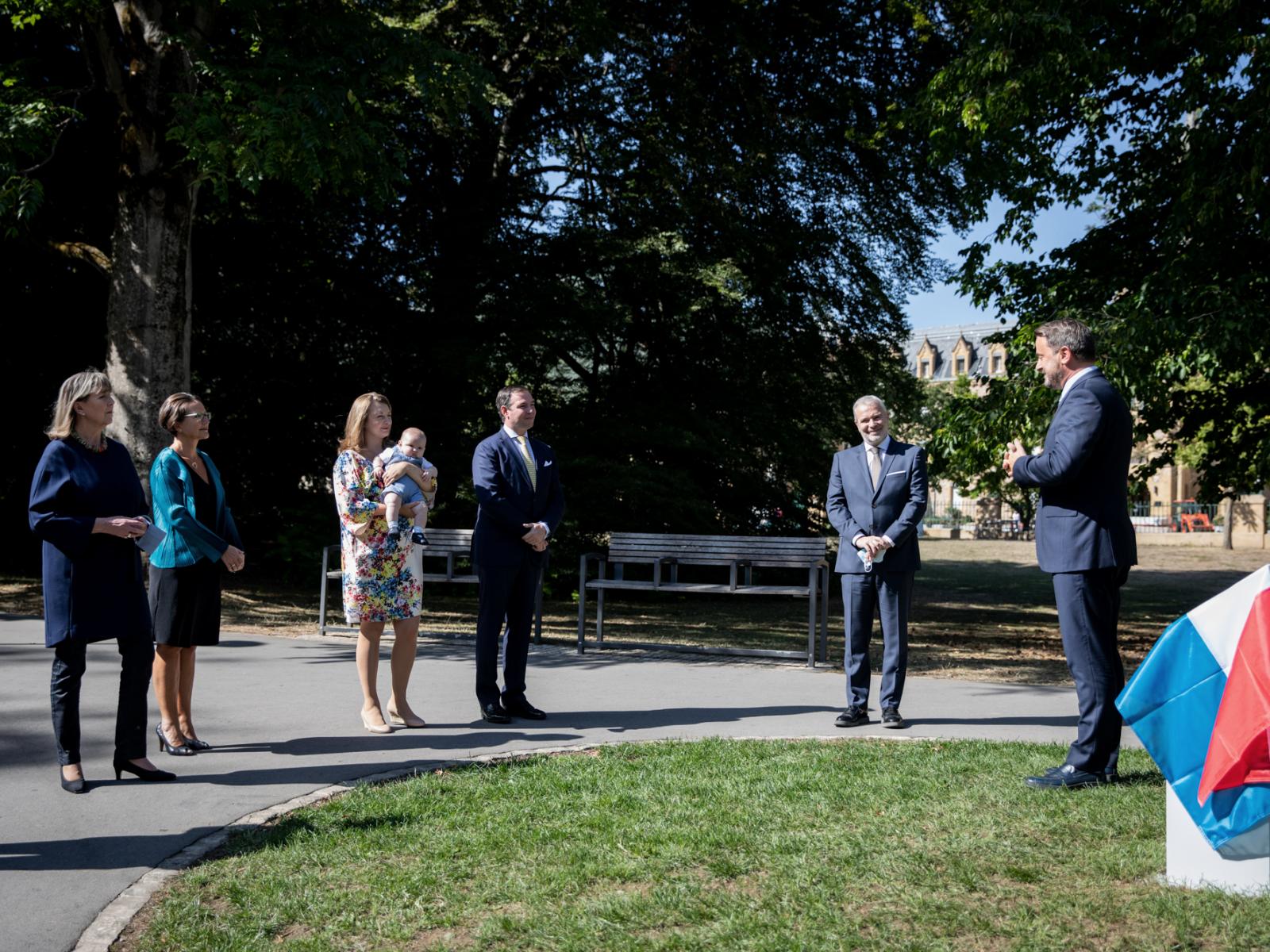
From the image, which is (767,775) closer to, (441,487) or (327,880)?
(327,880)

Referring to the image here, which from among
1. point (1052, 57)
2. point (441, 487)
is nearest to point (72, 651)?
point (1052, 57)

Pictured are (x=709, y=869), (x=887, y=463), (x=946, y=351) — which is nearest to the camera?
(x=709, y=869)

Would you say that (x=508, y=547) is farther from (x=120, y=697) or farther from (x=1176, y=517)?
(x=1176, y=517)

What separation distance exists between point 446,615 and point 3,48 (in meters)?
9.52

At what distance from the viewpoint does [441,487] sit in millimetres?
17266

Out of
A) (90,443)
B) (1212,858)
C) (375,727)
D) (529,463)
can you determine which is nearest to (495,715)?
(375,727)

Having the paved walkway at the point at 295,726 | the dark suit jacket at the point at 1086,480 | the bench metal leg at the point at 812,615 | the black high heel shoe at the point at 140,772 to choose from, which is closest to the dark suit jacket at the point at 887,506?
the paved walkway at the point at 295,726

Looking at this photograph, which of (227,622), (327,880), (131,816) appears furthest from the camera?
(227,622)

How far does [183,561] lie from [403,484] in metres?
1.45

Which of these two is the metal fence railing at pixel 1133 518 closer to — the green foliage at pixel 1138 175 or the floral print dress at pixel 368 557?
the green foliage at pixel 1138 175

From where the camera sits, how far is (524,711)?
7.40 metres

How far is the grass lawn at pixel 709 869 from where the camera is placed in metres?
3.57

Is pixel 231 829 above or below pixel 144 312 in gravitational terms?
below

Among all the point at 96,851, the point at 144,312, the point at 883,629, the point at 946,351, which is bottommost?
the point at 96,851
